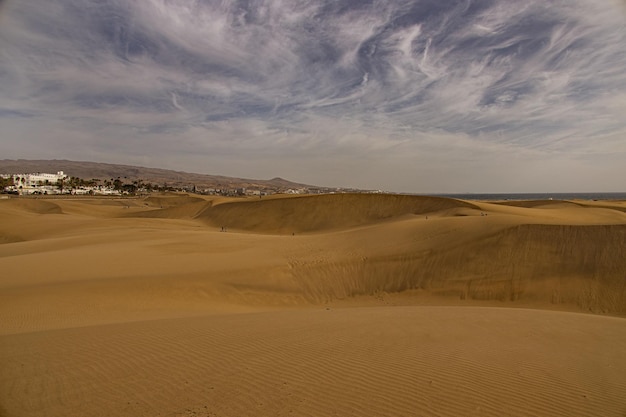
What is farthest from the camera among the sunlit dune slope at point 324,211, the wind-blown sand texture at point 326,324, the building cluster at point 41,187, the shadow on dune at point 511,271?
the building cluster at point 41,187

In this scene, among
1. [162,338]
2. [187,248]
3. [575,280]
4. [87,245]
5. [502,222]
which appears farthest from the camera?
[87,245]

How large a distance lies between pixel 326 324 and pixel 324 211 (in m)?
35.1

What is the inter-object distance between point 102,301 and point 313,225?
98.3 feet

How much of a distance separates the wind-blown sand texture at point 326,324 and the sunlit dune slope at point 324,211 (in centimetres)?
1736

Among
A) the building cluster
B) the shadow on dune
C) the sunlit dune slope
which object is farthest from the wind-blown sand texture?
the building cluster

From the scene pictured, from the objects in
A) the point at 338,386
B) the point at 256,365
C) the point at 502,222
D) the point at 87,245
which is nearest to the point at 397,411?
the point at 338,386

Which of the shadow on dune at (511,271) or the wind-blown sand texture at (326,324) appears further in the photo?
the shadow on dune at (511,271)

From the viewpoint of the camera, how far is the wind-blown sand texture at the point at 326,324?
15.0ft

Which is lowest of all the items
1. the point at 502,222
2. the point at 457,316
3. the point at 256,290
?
the point at 256,290

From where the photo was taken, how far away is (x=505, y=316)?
9195 millimetres

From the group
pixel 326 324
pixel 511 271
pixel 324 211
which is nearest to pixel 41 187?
pixel 324 211

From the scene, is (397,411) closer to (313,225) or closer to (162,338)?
(162,338)

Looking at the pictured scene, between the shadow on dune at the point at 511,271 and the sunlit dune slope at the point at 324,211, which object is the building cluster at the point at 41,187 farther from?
the shadow on dune at the point at 511,271

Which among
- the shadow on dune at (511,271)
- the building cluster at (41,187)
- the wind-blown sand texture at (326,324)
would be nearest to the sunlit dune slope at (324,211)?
the wind-blown sand texture at (326,324)
